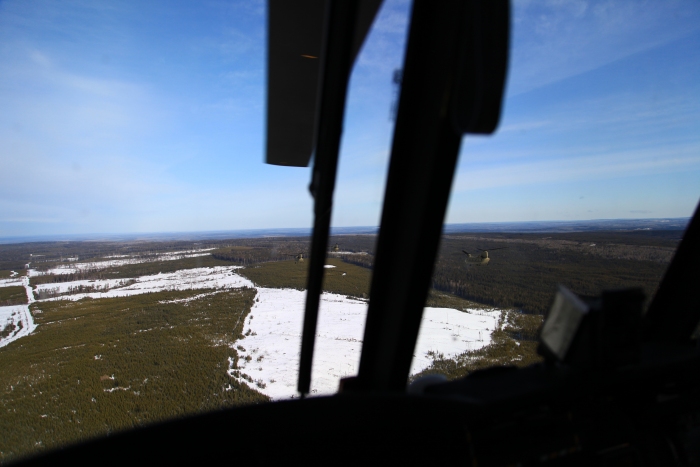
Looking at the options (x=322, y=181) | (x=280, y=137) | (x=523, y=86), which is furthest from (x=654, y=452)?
(x=280, y=137)

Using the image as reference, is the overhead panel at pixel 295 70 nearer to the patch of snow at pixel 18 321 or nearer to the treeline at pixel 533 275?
the treeline at pixel 533 275

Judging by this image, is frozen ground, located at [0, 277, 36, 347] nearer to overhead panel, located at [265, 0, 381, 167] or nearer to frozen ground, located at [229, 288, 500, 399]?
frozen ground, located at [229, 288, 500, 399]

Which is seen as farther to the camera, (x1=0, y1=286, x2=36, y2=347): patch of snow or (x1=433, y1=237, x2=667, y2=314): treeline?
(x1=0, y1=286, x2=36, y2=347): patch of snow

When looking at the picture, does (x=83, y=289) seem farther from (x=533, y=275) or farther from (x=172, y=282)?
(x=533, y=275)

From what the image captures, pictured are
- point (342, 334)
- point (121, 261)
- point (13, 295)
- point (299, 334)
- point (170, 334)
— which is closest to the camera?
point (299, 334)

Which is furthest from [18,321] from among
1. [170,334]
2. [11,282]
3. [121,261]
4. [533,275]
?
[533,275]

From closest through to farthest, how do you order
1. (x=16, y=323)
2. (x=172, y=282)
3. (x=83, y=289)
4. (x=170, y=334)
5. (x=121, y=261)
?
(x=16, y=323) → (x=172, y=282) → (x=170, y=334) → (x=83, y=289) → (x=121, y=261)

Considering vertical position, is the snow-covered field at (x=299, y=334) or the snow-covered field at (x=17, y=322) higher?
the snow-covered field at (x=299, y=334)

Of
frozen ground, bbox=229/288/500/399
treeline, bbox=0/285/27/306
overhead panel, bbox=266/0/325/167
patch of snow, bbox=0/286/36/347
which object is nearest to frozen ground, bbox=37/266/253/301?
treeline, bbox=0/285/27/306

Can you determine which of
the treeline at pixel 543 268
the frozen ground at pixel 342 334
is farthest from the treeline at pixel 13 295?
the treeline at pixel 543 268

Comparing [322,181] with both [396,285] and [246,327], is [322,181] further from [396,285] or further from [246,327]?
[246,327]

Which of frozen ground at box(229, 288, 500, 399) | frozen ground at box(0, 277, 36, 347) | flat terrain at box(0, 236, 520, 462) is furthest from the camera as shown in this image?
frozen ground at box(0, 277, 36, 347)
